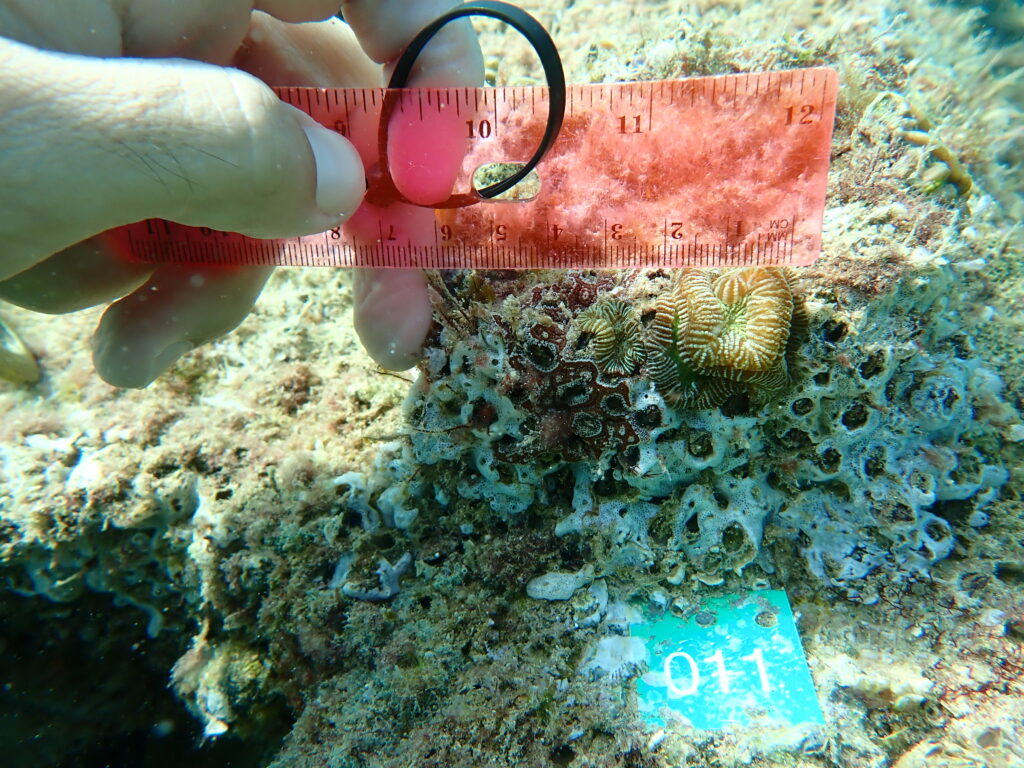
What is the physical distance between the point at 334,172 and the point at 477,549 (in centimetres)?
168

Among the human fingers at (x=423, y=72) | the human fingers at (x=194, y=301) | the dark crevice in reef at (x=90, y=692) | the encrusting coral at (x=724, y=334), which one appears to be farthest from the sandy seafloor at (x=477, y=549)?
the human fingers at (x=194, y=301)

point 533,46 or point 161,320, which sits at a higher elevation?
point 533,46

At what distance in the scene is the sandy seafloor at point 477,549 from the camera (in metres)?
2.00

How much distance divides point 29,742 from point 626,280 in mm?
4541

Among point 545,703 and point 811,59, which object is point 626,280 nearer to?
point 545,703

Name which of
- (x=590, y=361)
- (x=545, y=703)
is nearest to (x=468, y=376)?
(x=590, y=361)

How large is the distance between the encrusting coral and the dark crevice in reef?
11.1 ft

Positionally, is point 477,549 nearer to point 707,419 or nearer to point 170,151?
point 707,419

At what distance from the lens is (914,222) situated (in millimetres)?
2193

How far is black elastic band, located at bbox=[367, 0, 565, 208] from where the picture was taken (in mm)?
1385

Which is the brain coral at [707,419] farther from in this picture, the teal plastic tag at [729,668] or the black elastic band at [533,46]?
the black elastic band at [533,46]

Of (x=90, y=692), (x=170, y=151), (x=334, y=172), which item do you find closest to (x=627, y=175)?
(x=334, y=172)

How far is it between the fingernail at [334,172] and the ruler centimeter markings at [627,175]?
26 cm

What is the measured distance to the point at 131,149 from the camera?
1146mm
